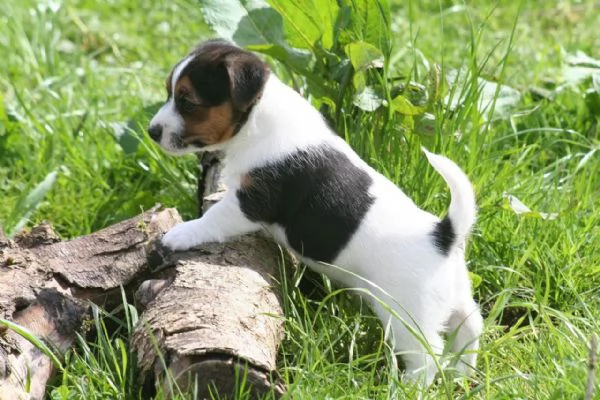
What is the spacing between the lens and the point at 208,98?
4.32 meters

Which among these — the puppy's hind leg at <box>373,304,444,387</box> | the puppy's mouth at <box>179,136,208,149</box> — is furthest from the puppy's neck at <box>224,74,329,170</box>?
the puppy's hind leg at <box>373,304,444,387</box>

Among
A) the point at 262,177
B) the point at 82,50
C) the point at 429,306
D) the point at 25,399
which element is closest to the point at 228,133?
the point at 262,177

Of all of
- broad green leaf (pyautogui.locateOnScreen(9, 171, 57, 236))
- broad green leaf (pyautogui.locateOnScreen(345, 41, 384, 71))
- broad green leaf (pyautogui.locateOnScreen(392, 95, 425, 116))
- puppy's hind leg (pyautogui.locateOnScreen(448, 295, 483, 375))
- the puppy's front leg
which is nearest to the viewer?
puppy's hind leg (pyautogui.locateOnScreen(448, 295, 483, 375))

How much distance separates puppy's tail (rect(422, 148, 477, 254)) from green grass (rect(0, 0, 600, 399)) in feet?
1.18

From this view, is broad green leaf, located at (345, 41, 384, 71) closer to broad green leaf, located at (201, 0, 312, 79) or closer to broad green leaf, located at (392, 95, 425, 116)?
broad green leaf, located at (392, 95, 425, 116)

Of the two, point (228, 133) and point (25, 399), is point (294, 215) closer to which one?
point (228, 133)

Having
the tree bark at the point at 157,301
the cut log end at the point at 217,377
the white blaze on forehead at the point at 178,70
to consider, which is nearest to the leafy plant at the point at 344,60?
the white blaze on forehead at the point at 178,70

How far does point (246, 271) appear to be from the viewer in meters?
4.23

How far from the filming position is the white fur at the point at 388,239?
411 centimetres

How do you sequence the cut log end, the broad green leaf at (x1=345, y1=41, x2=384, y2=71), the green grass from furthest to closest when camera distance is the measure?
the broad green leaf at (x1=345, y1=41, x2=384, y2=71) → the green grass → the cut log end

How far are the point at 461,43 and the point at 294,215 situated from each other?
13.5 ft

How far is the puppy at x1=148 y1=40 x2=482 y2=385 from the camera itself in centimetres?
414

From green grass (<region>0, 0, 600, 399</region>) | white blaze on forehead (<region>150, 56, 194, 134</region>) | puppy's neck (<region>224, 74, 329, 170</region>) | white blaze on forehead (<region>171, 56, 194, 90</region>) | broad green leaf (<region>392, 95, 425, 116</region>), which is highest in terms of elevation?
white blaze on forehead (<region>171, 56, 194, 90</region>)

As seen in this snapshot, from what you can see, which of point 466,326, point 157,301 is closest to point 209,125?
point 157,301
